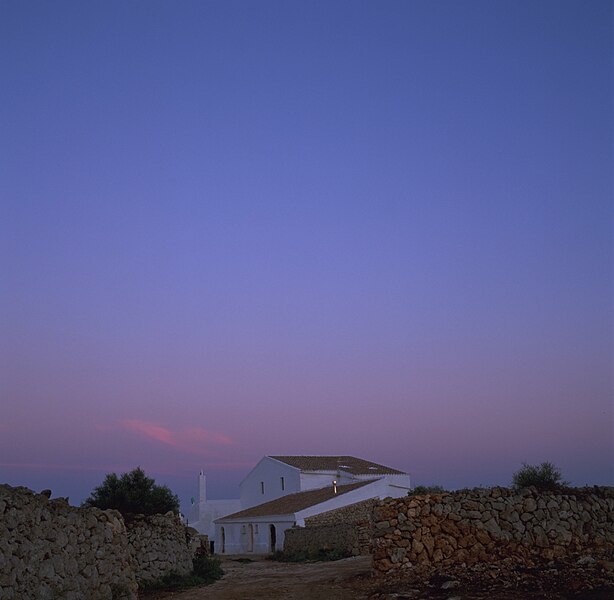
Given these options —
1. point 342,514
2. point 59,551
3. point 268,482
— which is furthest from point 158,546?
point 268,482

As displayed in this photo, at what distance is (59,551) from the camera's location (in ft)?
39.5

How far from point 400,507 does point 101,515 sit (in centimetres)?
642

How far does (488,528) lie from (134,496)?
40.2 ft

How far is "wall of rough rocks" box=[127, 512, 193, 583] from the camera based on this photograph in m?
18.6

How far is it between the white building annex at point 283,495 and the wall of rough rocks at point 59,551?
27.5 m

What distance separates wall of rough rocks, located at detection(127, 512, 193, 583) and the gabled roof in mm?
34692

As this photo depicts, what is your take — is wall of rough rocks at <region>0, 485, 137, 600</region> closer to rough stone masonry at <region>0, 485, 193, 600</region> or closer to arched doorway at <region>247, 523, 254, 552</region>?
rough stone masonry at <region>0, 485, 193, 600</region>

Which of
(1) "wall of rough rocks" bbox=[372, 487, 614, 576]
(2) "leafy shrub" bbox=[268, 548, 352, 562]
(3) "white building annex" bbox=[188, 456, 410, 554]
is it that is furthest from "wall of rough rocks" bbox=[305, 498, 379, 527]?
(1) "wall of rough rocks" bbox=[372, 487, 614, 576]

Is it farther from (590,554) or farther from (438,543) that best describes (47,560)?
(590,554)

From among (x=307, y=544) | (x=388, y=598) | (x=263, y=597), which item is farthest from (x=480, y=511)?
(x=307, y=544)

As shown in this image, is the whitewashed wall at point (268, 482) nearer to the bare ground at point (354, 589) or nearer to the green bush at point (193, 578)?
the green bush at point (193, 578)

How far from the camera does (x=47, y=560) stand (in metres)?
11.5

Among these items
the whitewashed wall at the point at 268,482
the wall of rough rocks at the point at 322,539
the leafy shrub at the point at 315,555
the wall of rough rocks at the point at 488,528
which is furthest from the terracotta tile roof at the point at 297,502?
the wall of rough rocks at the point at 488,528

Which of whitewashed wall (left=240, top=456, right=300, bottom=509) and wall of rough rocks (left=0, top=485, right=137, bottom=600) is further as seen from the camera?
whitewashed wall (left=240, top=456, right=300, bottom=509)
